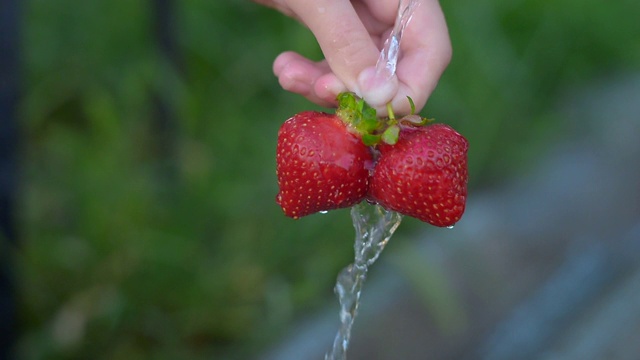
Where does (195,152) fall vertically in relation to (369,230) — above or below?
below

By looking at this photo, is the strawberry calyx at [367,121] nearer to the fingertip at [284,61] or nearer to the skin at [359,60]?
the skin at [359,60]

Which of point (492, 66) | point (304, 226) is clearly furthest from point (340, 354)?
point (492, 66)

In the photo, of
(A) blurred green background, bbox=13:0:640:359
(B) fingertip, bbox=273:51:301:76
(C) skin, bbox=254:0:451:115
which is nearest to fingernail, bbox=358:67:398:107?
(C) skin, bbox=254:0:451:115

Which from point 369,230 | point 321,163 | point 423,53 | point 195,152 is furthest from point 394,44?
point 195,152

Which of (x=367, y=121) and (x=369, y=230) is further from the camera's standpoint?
(x=369, y=230)

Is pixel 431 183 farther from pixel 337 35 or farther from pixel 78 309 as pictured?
pixel 78 309

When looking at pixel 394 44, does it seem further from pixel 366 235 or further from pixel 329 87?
pixel 366 235
